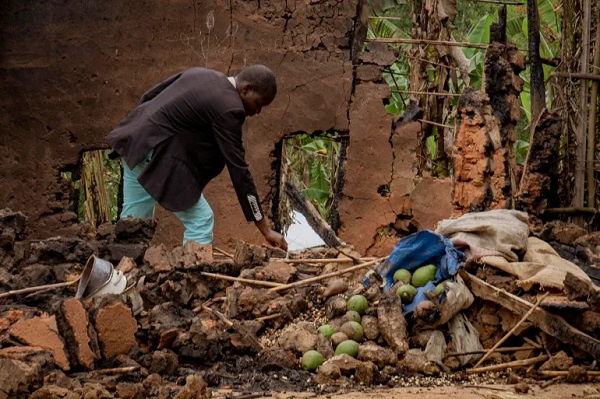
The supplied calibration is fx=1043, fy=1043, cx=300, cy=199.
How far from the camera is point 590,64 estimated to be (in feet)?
29.9

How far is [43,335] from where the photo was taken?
5289mm

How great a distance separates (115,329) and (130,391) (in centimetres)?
85

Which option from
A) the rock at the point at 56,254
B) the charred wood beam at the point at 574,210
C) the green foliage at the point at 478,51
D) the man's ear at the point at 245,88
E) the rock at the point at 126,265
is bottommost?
the charred wood beam at the point at 574,210

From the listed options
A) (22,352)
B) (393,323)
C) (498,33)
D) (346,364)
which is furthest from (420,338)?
(498,33)

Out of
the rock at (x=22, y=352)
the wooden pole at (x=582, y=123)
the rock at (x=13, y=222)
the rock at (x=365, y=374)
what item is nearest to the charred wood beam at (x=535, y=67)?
the wooden pole at (x=582, y=123)

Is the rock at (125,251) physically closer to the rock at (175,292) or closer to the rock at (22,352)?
the rock at (175,292)

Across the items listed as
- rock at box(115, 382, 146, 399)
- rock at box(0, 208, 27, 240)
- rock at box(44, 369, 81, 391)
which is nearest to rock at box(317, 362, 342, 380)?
rock at box(115, 382, 146, 399)

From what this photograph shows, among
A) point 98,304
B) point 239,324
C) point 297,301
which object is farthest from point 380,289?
point 98,304

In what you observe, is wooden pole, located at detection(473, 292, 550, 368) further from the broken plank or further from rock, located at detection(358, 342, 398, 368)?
rock, located at detection(358, 342, 398, 368)

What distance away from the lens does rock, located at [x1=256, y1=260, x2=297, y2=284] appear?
6661 millimetres

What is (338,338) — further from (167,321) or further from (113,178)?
(113,178)

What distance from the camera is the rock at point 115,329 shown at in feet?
17.8

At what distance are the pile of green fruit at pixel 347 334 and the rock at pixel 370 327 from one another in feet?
0.10

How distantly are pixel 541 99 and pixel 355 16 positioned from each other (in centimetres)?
193
